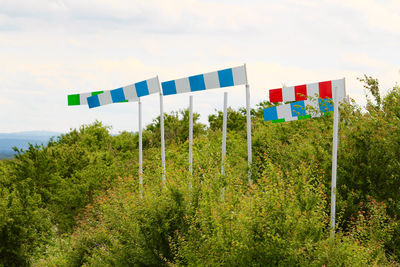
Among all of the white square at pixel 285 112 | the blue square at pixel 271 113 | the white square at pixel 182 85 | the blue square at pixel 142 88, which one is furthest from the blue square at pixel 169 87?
the white square at pixel 285 112

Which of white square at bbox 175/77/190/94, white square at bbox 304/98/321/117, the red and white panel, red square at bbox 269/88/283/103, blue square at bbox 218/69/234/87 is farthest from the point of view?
red square at bbox 269/88/283/103

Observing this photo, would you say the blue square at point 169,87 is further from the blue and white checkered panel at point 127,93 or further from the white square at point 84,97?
the white square at point 84,97

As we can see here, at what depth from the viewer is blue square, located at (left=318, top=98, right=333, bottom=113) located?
49.4 feet

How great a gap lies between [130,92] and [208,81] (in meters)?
3.27

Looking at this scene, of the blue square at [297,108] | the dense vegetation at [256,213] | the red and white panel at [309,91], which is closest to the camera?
the dense vegetation at [256,213]

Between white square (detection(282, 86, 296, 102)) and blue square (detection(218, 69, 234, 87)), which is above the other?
blue square (detection(218, 69, 234, 87))

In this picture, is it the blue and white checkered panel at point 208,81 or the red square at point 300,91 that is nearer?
the blue and white checkered panel at point 208,81

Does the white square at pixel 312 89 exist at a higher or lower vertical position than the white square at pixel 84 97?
lower

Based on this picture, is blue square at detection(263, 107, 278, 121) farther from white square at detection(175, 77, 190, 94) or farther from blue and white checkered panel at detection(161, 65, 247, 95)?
white square at detection(175, 77, 190, 94)

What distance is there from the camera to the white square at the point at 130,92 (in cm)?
1753

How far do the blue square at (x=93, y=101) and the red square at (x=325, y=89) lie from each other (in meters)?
8.10

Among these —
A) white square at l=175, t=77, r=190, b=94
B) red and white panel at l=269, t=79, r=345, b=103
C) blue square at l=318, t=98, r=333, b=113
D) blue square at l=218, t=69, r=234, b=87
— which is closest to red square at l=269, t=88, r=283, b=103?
red and white panel at l=269, t=79, r=345, b=103

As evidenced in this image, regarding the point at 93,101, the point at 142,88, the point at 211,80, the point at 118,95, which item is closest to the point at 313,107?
the point at 211,80

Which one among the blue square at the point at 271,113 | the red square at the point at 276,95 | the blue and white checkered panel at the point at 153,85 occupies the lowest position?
the blue square at the point at 271,113
